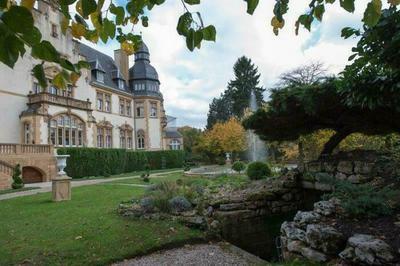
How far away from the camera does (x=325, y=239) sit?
4449 millimetres

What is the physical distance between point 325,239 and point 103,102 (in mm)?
30661

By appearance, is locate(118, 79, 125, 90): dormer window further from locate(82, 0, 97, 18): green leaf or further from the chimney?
locate(82, 0, 97, 18): green leaf

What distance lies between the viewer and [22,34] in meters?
1.10

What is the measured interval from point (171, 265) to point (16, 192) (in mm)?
12568

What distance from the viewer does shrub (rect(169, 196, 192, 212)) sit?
8.48 meters

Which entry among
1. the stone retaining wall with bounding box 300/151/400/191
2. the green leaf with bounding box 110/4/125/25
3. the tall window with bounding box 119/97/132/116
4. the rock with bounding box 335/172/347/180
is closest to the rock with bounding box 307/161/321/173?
the stone retaining wall with bounding box 300/151/400/191

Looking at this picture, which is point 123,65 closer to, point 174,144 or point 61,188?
point 174,144

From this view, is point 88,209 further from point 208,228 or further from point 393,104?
point 393,104

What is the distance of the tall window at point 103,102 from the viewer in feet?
106

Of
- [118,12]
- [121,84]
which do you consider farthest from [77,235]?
[121,84]

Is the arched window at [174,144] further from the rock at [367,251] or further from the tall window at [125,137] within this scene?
the rock at [367,251]

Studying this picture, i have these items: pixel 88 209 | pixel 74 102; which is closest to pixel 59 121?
pixel 74 102

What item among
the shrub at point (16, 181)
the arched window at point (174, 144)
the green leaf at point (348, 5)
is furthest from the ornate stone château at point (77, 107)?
the green leaf at point (348, 5)

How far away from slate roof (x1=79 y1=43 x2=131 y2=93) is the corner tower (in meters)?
1.37
